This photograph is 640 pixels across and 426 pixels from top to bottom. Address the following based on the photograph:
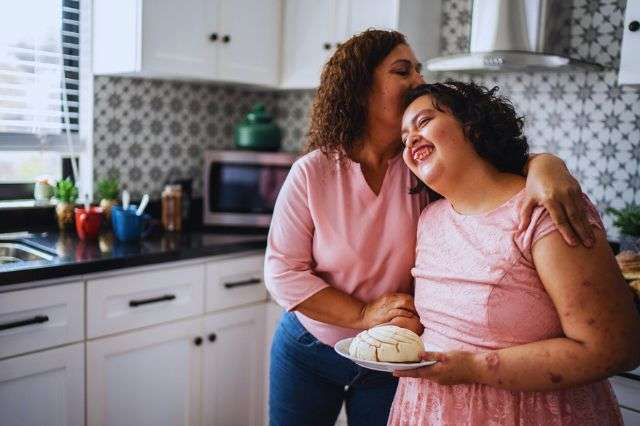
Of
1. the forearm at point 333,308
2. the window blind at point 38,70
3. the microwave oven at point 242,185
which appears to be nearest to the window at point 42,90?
the window blind at point 38,70

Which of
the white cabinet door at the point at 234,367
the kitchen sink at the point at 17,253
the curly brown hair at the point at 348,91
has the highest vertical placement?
the curly brown hair at the point at 348,91

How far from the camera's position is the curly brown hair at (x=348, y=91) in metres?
1.33

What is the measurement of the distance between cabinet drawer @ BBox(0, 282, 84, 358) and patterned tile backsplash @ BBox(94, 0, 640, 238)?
91 cm

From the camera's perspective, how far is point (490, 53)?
206 cm

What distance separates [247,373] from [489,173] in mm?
1690

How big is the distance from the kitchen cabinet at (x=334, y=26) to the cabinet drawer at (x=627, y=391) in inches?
58.5

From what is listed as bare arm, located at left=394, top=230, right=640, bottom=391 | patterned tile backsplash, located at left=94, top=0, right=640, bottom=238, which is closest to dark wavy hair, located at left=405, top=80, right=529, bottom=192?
bare arm, located at left=394, top=230, right=640, bottom=391

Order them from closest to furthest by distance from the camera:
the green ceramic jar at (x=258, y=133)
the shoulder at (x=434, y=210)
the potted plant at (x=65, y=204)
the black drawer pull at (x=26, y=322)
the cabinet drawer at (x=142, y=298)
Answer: the shoulder at (x=434, y=210), the black drawer pull at (x=26, y=322), the cabinet drawer at (x=142, y=298), the potted plant at (x=65, y=204), the green ceramic jar at (x=258, y=133)

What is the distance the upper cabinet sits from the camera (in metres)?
2.43

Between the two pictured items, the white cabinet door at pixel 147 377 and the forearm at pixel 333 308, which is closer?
the forearm at pixel 333 308

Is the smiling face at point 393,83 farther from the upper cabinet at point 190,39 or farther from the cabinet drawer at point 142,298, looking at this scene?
the upper cabinet at point 190,39

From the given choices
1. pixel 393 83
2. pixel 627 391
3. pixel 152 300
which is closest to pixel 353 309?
pixel 393 83

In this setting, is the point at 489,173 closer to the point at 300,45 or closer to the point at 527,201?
the point at 527,201

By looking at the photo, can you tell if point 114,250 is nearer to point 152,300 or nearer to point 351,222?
point 152,300
